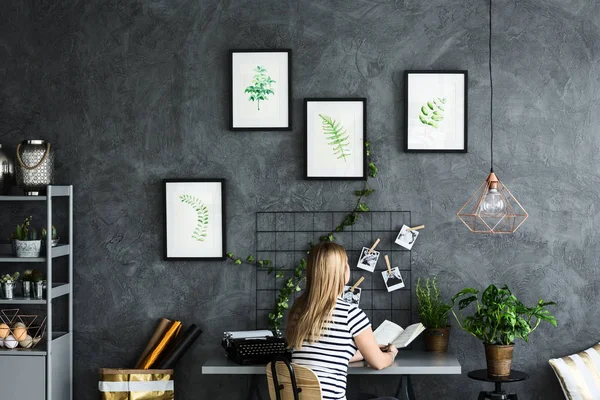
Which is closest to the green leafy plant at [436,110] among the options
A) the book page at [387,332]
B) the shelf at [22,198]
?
the book page at [387,332]

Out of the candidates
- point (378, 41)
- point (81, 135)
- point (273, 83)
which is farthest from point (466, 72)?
point (81, 135)

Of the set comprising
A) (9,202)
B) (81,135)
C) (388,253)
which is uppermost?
(81,135)

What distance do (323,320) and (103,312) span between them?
5.02ft

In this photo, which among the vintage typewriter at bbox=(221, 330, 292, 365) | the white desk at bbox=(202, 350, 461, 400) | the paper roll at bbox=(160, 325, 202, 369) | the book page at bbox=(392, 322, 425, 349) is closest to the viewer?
the white desk at bbox=(202, 350, 461, 400)

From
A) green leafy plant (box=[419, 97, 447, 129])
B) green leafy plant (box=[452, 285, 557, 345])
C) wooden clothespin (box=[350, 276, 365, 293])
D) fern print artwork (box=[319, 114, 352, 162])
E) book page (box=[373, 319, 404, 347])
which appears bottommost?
book page (box=[373, 319, 404, 347])

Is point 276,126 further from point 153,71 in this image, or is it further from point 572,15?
point 572,15

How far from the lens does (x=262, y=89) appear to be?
13.4ft

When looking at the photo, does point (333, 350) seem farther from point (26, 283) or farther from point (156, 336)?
point (26, 283)

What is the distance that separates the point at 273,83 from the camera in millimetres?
4070

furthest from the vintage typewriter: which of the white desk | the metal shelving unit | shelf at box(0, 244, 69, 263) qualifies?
shelf at box(0, 244, 69, 263)

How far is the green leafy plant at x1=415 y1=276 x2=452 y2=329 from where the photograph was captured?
3.91m

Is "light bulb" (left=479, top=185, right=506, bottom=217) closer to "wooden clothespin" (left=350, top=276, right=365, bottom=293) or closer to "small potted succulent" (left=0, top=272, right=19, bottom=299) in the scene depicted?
"wooden clothespin" (left=350, top=276, right=365, bottom=293)

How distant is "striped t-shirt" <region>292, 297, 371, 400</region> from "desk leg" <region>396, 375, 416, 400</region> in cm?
56

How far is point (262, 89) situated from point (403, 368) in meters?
1.65
